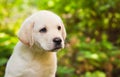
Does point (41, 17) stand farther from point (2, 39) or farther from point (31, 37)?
point (2, 39)

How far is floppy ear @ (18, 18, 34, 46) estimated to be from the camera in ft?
7.68

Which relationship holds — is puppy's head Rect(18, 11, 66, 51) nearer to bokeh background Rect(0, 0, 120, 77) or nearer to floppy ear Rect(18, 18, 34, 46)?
floppy ear Rect(18, 18, 34, 46)

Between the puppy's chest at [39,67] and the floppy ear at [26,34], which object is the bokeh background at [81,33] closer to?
the puppy's chest at [39,67]

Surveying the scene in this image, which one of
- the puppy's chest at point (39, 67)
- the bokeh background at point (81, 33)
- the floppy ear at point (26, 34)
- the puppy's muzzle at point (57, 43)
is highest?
the floppy ear at point (26, 34)

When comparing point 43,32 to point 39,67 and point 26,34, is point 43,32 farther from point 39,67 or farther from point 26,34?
point 39,67

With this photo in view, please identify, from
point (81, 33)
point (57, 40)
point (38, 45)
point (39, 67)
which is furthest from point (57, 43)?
point (81, 33)

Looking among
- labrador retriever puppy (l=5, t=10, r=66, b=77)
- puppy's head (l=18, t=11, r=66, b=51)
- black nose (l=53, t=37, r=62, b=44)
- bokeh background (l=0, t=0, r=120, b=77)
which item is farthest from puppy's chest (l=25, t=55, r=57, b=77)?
bokeh background (l=0, t=0, r=120, b=77)

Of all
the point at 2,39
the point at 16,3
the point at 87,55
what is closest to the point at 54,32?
the point at 2,39

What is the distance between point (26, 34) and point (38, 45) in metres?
0.10

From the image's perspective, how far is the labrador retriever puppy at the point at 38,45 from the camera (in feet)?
7.61

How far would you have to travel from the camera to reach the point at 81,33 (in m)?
5.43

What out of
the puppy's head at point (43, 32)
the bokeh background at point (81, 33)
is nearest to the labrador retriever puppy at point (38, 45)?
the puppy's head at point (43, 32)

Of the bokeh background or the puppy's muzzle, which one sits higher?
the puppy's muzzle

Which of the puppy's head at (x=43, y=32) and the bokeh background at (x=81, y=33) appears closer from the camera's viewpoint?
the puppy's head at (x=43, y=32)
